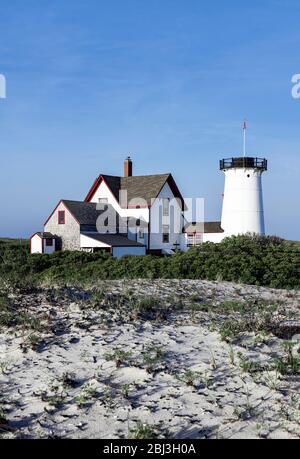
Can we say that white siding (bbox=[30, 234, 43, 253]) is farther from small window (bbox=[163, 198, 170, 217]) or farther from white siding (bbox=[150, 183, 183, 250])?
small window (bbox=[163, 198, 170, 217])

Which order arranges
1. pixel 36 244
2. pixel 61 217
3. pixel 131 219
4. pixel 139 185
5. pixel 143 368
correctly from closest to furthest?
1. pixel 143 368
2. pixel 36 244
3. pixel 61 217
4. pixel 131 219
5. pixel 139 185

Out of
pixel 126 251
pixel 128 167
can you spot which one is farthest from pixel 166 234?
pixel 128 167

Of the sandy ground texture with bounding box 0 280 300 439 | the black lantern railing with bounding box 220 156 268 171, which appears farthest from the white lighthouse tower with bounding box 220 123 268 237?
the sandy ground texture with bounding box 0 280 300 439

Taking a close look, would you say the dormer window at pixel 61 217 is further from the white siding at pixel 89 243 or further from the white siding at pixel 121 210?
the white siding at pixel 121 210

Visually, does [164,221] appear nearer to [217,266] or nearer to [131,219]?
[131,219]

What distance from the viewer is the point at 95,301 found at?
381 inches

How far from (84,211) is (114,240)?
13.9 feet

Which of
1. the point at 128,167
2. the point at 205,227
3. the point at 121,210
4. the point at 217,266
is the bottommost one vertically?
the point at 217,266

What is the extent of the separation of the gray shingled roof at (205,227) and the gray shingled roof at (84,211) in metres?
8.68

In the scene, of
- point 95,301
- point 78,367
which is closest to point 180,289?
point 95,301

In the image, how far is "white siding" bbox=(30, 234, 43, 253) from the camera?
44.1 meters

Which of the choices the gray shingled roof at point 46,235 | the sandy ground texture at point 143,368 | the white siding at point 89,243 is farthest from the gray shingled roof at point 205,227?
the sandy ground texture at point 143,368

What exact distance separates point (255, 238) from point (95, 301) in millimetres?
25872

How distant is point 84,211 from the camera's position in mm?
44812
